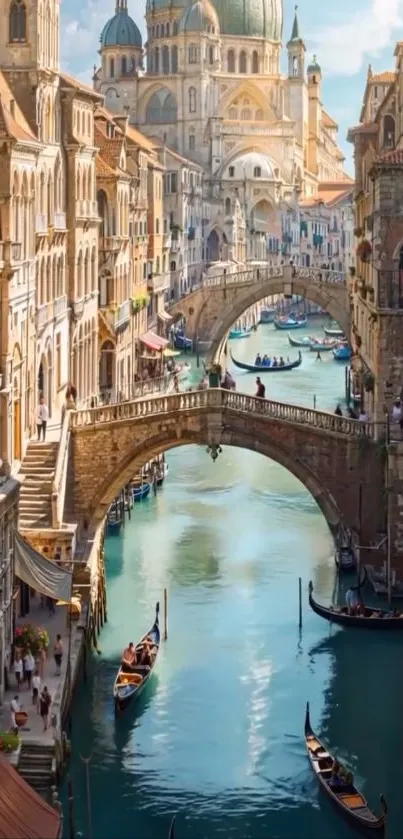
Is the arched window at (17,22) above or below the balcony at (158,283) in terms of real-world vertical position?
above

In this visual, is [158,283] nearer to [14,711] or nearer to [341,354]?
[341,354]

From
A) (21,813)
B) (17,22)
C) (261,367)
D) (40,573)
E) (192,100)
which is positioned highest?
(192,100)

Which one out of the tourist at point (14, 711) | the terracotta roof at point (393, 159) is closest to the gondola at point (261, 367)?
the terracotta roof at point (393, 159)

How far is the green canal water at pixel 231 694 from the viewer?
29984 millimetres

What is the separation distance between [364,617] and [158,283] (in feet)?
153

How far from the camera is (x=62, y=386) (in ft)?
152

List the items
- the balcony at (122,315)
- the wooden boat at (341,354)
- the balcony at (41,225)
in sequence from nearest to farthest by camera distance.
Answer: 1. the balcony at (41,225)
2. the balcony at (122,315)
3. the wooden boat at (341,354)

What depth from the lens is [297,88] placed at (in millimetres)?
145625

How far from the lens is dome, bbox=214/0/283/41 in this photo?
475 feet

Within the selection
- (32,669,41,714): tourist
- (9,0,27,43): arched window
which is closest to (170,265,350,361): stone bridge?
(9,0,27,43): arched window

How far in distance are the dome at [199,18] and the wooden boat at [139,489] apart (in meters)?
81.0

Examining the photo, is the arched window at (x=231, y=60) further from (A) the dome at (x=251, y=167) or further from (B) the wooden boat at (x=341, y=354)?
(B) the wooden boat at (x=341, y=354)

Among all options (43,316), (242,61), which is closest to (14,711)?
(43,316)

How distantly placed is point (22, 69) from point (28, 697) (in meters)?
17.9
